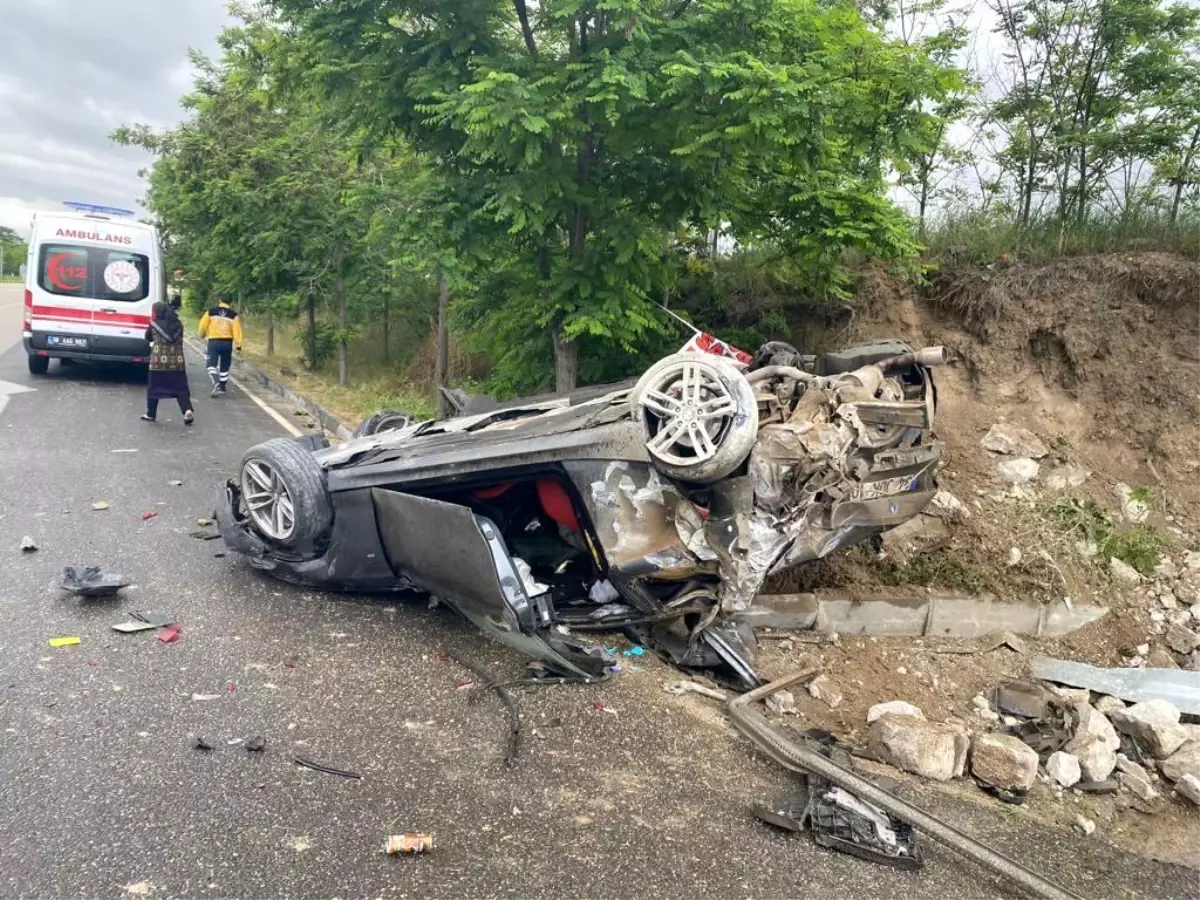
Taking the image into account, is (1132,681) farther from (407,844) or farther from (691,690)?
(407,844)

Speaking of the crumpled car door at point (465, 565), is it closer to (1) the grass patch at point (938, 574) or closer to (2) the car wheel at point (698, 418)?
(2) the car wheel at point (698, 418)

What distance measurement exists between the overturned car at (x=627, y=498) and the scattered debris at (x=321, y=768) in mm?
961

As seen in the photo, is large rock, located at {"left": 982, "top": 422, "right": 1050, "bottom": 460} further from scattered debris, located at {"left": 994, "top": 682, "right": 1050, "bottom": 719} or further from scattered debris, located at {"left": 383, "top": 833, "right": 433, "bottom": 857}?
scattered debris, located at {"left": 383, "top": 833, "right": 433, "bottom": 857}

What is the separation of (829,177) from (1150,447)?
3374 mm

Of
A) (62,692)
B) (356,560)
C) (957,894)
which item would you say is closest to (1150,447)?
(957,894)

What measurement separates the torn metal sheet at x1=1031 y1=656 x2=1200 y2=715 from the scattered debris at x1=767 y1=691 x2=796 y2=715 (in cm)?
163

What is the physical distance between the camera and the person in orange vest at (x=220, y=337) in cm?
A: 1235

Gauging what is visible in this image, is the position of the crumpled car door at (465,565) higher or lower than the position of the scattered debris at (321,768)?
higher

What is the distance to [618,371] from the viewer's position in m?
7.82

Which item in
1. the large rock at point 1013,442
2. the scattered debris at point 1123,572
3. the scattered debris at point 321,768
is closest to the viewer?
the scattered debris at point 321,768

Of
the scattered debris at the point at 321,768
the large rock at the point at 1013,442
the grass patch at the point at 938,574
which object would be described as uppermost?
the large rock at the point at 1013,442

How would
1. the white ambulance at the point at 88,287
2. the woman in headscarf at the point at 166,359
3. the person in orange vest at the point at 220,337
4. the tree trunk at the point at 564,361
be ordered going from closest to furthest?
1. the tree trunk at the point at 564,361
2. the woman in headscarf at the point at 166,359
3. the white ambulance at the point at 88,287
4. the person in orange vest at the point at 220,337

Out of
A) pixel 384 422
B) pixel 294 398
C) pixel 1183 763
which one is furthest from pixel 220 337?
pixel 1183 763

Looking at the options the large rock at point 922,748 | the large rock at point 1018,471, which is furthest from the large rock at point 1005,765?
the large rock at point 1018,471
